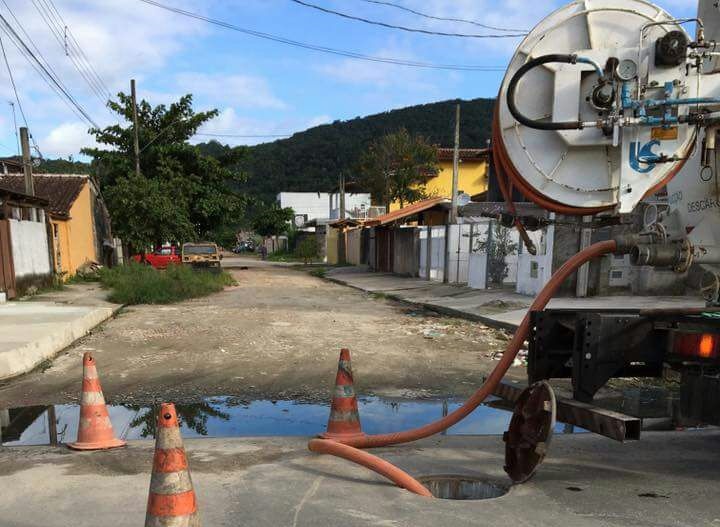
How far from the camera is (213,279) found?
64.4 ft

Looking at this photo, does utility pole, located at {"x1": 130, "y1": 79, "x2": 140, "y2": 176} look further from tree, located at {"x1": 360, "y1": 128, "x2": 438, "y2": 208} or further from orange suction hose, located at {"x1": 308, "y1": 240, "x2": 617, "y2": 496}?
orange suction hose, located at {"x1": 308, "y1": 240, "x2": 617, "y2": 496}

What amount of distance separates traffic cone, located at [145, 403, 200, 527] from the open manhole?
1778 millimetres

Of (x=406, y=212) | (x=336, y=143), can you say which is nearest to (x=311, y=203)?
(x=336, y=143)

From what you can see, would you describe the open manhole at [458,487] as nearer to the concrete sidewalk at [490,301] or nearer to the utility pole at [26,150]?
the concrete sidewalk at [490,301]

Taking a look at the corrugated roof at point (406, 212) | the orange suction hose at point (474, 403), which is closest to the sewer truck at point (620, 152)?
the orange suction hose at point (474, 403)

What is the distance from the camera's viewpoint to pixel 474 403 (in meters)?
4.31

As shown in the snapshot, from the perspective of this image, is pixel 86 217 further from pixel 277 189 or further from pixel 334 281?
pixel 277 189

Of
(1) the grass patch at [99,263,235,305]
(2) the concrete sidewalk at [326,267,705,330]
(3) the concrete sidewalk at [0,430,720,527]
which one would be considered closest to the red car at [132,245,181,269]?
(1) the grass patch at [99,263,235,305]

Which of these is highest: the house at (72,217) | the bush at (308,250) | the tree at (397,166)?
the tree at (397,166)

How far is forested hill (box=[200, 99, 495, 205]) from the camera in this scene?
214 feet

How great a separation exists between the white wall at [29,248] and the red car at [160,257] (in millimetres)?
8521

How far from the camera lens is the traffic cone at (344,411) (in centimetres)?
472

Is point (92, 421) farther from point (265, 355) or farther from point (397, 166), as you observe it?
point (397, 166)

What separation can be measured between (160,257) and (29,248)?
39.7 feet
